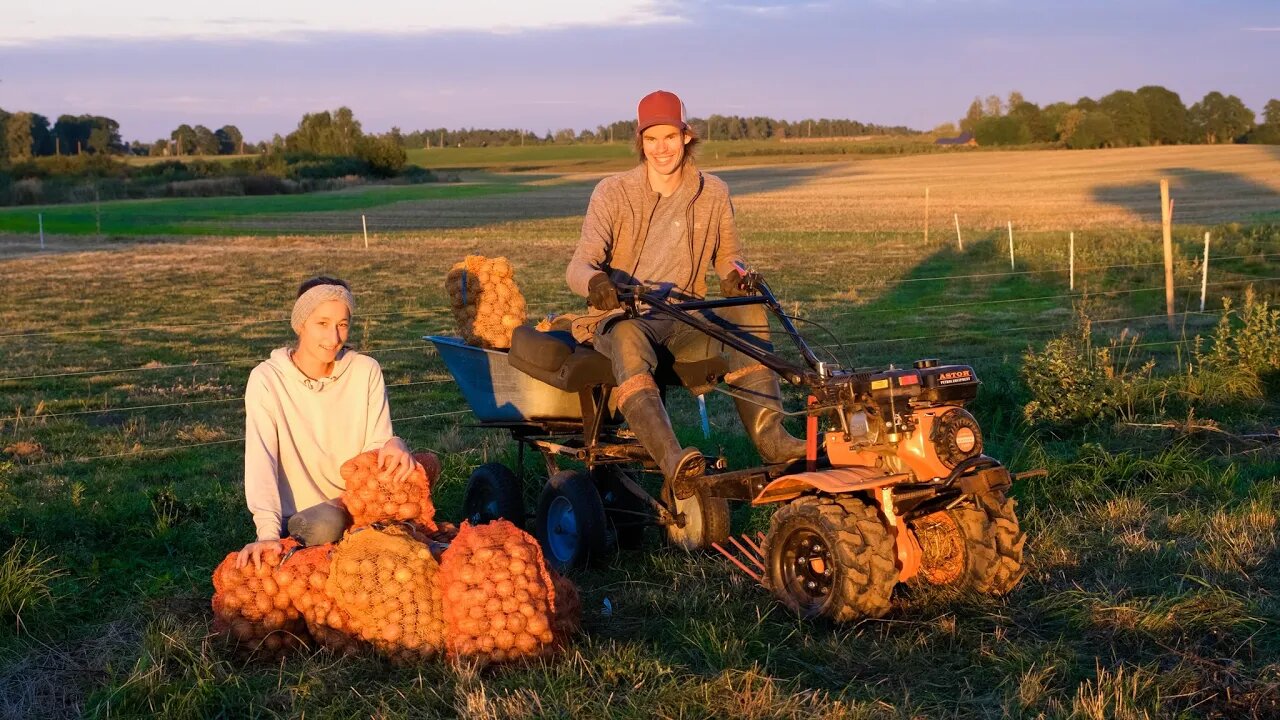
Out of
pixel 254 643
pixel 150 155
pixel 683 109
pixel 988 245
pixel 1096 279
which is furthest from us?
pixel 150 155

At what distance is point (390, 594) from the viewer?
4414mm

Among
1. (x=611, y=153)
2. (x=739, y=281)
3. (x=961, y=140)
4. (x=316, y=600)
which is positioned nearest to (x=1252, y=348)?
(x=739, y=281)

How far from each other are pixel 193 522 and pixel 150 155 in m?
102

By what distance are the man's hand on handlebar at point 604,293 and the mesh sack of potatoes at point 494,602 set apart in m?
1.21

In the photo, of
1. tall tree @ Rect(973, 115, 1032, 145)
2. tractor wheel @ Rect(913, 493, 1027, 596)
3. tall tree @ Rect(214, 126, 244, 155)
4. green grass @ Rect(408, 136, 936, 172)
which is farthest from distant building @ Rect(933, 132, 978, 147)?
tractor wheel @ Rect(913, 493, 1027, 596)

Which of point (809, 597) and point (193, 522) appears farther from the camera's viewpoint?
point (193, 522)

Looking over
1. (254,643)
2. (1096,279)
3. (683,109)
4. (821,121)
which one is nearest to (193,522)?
(254,643)

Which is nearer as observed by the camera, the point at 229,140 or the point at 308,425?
the point at 308,425

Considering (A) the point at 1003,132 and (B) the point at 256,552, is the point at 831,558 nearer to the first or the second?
(B) the point at 256,552

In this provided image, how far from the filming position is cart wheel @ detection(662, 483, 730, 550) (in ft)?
18.8

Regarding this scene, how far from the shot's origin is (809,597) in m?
4.90

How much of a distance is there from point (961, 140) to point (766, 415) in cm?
9468

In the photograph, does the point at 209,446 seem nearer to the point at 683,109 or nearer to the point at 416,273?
the point at 683,109

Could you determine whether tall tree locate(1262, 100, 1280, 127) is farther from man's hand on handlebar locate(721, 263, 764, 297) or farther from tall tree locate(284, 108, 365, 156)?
man's hand on handlebar locate(721, 263, 764, 297)
